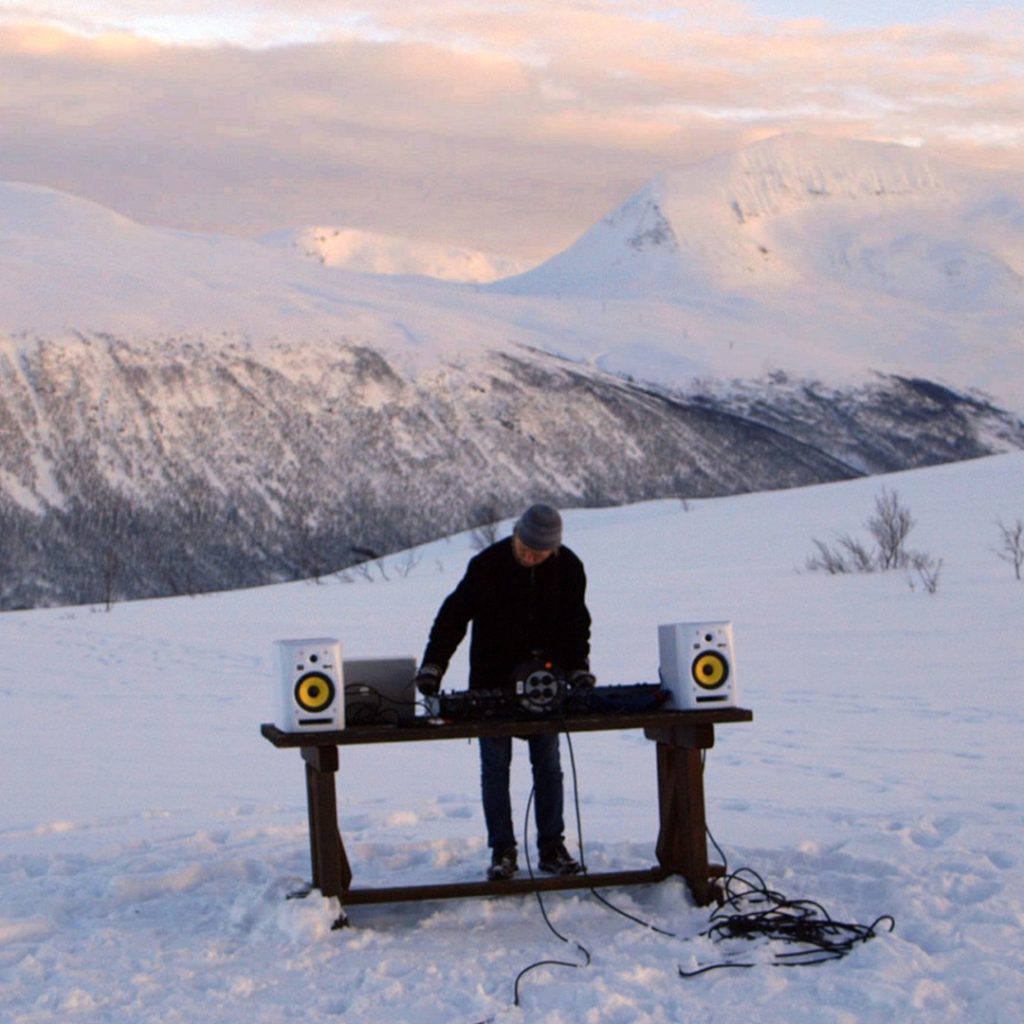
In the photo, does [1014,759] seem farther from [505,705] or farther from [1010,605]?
[1010,605]

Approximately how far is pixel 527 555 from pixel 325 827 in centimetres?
141

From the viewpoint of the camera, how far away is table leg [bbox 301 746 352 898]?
21.7 feet

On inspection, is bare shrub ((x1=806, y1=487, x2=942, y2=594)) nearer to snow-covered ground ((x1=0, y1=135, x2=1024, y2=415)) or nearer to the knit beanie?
the knit beanie

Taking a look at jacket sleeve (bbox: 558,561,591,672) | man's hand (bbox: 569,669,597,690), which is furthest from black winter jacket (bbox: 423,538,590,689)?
man's hand (bbox: 569,669,597,690)

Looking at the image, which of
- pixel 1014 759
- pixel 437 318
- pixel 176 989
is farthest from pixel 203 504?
pixel 176 989

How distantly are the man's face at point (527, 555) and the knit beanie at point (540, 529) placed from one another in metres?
0.05

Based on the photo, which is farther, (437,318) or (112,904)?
(437,318)

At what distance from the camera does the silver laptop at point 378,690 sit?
267 inches

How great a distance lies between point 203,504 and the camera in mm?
54625

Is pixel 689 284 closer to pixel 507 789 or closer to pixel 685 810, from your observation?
pixel 507 789

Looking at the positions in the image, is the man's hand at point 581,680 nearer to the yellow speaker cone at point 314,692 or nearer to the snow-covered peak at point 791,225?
the yellow speaker cone at point 314,692

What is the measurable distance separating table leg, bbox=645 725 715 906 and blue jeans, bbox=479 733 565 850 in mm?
463

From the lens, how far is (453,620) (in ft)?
23.3

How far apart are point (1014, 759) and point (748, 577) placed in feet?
53.6
